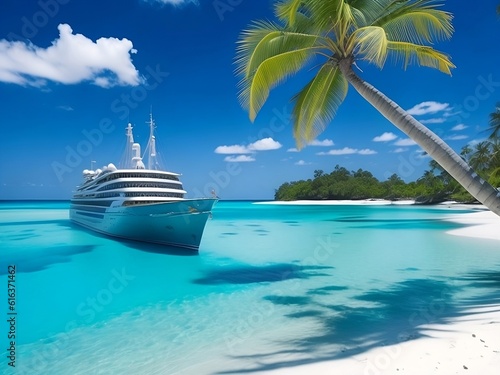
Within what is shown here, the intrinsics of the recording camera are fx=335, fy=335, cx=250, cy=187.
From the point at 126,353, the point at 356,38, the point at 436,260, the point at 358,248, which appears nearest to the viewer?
the point at 126,353

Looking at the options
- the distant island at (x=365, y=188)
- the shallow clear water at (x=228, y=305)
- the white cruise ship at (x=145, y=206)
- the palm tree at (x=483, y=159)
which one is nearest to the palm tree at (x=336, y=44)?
the shallow clear water at (x=228, y=305)

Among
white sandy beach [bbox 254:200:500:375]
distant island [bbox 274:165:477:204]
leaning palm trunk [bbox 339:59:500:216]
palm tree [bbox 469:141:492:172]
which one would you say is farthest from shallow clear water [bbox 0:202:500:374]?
distant island [bbox 274:165:477:204]

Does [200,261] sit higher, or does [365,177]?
[365,177]

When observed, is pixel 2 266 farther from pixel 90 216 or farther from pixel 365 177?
pixel 365 177

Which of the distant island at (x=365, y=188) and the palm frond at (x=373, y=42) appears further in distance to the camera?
the distant island at (x=365, y=188)

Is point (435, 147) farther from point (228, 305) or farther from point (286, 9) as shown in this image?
point (228, 305)

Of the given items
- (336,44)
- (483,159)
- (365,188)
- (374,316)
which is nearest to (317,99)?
(336,44)

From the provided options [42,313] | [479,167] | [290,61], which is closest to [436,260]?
[290,61]

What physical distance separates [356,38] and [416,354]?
5.09 meters

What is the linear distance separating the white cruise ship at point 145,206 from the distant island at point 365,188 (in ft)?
190

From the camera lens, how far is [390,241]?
61.0ft

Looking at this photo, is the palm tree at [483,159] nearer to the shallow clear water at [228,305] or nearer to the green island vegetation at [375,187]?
the green island vegetation at [375,187]

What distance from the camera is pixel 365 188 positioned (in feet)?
305

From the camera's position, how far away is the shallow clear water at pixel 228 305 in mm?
4969
